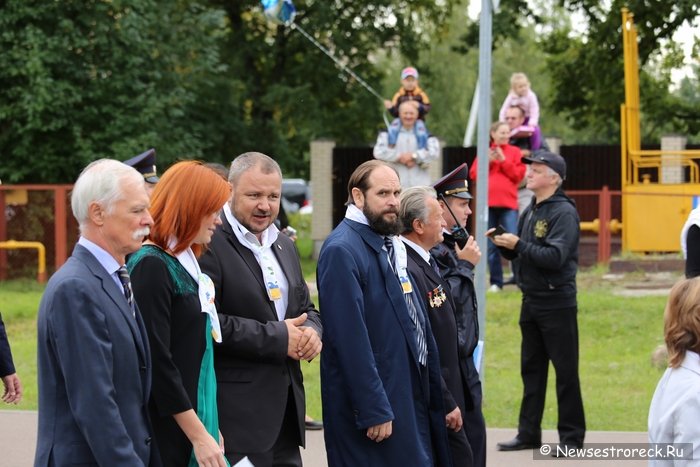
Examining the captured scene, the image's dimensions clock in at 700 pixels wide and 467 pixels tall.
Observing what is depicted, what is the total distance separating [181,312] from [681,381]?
1969mm

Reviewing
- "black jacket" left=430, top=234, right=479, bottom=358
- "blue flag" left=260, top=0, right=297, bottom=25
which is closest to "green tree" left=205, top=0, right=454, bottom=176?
"blue flag" left=260, top=0, right=297, bottom=25

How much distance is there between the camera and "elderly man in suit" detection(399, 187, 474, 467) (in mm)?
6301

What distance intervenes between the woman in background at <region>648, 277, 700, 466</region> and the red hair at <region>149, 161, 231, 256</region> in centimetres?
187

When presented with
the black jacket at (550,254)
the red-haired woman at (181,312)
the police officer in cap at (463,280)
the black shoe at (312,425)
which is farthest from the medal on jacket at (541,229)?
the red-haired woman at (181,312)

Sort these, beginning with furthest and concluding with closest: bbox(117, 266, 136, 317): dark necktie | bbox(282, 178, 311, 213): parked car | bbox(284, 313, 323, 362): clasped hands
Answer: bbox(282, 178, 311, 213): parked car < bbox(284, 313, 323, 362): clasped hands < bbox(117, 266, 136, 317): dark necktie

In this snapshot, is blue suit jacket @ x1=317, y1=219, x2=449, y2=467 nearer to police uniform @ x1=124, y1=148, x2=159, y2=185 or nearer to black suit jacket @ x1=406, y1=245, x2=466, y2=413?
black suit jacket @ x1=406, y1=245, x2=466, y2=413

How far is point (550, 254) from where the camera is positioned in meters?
8.36

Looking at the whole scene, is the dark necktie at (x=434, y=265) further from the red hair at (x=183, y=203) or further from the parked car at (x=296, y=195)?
the parked car at (x=296, y=195)

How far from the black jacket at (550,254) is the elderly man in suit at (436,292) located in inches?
Answer: 79.1

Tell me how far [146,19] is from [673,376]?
62.6 feet

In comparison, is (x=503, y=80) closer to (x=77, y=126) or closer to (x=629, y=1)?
(x=629, y=1)

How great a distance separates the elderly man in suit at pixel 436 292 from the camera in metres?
6.30

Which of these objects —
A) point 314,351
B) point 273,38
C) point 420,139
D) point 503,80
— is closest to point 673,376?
point 314,351

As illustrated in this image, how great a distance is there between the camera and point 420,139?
51.2 ft
